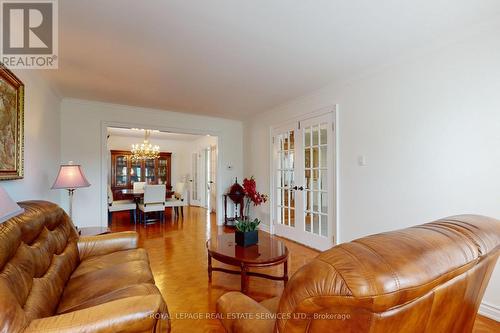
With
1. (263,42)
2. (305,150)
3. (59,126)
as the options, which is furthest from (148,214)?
(263,42)

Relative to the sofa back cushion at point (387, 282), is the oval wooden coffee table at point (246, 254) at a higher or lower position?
lower

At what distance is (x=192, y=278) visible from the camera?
8.59 feet

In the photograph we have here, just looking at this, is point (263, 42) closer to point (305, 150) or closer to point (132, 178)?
point (305, 150)

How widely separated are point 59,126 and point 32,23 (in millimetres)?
2316

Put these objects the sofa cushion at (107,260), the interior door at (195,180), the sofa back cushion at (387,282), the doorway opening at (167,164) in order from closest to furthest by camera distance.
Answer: the sofa back cushion at (387,282)
the sofa cushion at (107,260)
the doorway opening at (167,164)
the interior door at (195,180)

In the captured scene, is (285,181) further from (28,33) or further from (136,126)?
(28,33)

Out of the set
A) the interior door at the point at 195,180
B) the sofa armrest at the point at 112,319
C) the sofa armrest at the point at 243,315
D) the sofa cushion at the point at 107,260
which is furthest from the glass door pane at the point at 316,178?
the interior door at the point at 195,180

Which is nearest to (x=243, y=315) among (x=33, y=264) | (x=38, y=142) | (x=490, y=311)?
(x=33, y=264)

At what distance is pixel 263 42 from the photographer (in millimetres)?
2223

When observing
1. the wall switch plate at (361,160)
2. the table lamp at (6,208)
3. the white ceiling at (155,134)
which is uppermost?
the white ceiling at (155,134)

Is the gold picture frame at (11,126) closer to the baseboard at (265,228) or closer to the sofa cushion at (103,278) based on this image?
the sofa cushion at (103,278)

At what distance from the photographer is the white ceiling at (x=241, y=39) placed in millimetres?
1757

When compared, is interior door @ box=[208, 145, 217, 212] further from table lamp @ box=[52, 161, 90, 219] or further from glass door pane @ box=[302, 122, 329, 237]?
table lamp @ box=[52, 161, 90, 219]

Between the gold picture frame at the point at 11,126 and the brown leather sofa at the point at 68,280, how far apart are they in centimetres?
52
